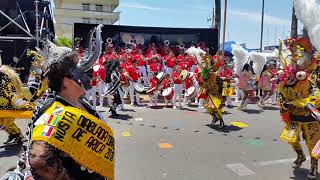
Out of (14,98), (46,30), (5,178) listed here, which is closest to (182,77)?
(46,30)

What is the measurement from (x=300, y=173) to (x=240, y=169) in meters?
0.90

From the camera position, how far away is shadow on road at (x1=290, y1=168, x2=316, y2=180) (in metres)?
5.54

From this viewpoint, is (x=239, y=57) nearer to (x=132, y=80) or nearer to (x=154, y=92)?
(x=154, y=92)

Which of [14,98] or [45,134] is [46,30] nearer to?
[14,98]

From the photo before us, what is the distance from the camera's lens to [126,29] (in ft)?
62.6

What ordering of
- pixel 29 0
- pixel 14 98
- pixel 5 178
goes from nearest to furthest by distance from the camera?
pixel 5 178, pixel 14 98, pixel 29 0

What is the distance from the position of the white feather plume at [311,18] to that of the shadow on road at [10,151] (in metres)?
5.12

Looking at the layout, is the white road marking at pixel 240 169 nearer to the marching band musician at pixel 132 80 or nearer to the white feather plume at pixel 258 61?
the marching band musician at pixel 132 80

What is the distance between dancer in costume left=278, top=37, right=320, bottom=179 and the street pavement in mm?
629

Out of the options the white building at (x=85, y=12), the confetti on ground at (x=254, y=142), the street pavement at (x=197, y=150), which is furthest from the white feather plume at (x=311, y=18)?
the white building at (x=85, y=12)

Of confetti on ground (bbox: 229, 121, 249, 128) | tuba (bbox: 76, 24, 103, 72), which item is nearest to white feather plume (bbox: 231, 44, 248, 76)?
confetti on ground (bbox: 229, 121, 249, 128)

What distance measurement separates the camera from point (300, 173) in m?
5.72

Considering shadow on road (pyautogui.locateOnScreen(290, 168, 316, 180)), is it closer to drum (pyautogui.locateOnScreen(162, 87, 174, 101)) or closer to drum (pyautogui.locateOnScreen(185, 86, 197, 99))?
drum (pyautogui.locateOnScreen(185, 86, 197, 99))

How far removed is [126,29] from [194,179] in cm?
1457
